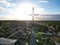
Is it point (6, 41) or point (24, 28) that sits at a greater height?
point (24, 28)

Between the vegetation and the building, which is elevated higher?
the vegetation

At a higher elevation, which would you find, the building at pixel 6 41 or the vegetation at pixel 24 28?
the vegetation at pixel 24 28

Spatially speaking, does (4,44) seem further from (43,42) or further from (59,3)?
A: (59,3)

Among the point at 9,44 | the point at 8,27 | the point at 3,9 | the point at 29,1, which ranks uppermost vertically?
the point at 29,1

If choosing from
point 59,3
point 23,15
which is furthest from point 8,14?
point 59,3

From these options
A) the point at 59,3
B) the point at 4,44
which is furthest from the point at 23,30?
the point at 59,3

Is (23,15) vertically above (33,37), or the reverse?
(23,15)

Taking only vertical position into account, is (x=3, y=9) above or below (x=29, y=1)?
below

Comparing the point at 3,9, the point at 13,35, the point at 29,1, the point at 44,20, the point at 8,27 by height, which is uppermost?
the point at 29,1

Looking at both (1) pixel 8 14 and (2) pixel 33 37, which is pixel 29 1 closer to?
(1) pixel 8 14
